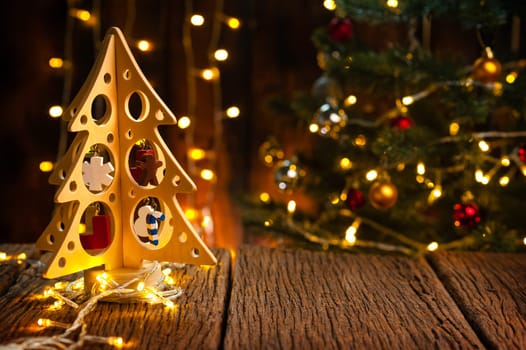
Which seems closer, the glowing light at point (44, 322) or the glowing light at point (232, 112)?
the glowing light at point (44, 322)

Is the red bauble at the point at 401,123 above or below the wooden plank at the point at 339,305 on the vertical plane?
above

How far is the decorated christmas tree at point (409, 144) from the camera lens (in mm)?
1629

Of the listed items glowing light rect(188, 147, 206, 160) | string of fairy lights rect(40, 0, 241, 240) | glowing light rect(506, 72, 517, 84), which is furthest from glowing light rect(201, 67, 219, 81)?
glowing light rect(506, 72, 517, 84)

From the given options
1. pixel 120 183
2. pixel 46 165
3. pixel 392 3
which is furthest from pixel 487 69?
pixel 46 165

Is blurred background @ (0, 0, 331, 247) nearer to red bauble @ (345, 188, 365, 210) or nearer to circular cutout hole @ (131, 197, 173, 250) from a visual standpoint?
red bauble @ (345, 188, 365, 210)

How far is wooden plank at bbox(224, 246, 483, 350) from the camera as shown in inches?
34.5

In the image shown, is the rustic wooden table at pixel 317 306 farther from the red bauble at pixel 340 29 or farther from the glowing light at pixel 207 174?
the glowing light at pixel 207 174

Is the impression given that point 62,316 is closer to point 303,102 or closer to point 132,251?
point 132,251

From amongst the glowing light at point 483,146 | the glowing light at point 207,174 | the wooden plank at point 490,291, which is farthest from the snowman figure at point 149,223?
the glowing light at point 207,174

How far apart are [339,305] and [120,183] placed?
0.37 metres

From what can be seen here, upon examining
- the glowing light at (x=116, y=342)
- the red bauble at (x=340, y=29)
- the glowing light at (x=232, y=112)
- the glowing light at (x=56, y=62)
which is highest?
the red bauble at (x=340, y=29)

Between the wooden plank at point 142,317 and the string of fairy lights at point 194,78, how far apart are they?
1141 millimetres

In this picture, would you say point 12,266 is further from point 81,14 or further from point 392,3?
point 81,14

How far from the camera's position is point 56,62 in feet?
7.39
